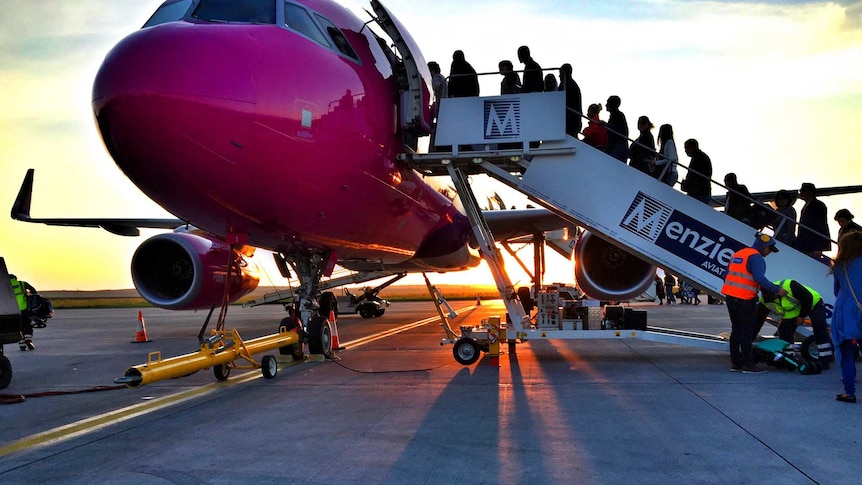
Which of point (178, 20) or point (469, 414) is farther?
point (178, 20)

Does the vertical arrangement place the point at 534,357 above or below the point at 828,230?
below

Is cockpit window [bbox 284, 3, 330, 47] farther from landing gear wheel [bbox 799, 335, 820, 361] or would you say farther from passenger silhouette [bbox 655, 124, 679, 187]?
landing gear wheel [bbox 799, 335, 820, 361]

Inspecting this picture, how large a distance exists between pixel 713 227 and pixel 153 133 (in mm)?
6140

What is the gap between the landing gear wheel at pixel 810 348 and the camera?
24.8 feet

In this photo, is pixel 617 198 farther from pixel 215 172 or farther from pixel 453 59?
pixel 215 172

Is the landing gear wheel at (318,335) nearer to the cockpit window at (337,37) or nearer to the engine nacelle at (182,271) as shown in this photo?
the engine nacelle at (182,271)


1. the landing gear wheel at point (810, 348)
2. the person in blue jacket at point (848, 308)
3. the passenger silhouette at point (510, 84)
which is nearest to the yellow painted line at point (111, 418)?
the passenger silhouette at point (510, 84)

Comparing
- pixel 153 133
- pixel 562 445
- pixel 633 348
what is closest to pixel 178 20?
pixel 153 133

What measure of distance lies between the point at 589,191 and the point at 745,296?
202 cm

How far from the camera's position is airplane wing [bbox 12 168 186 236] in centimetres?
1449

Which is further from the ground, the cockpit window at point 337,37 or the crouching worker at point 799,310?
the cockpit window at point 337,37

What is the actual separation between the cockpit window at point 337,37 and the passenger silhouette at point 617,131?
3.42 metres

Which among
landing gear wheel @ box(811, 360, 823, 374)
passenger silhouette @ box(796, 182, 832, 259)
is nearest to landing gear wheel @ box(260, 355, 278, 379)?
landing gear wheel @ box(811, 360, 823, 374)

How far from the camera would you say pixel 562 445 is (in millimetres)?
4066
